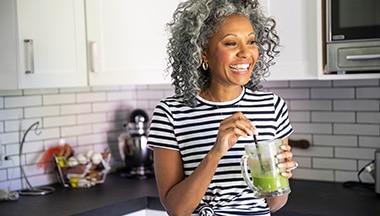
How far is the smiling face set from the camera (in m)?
1.67

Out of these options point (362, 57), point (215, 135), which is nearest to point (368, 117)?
point (362, 57)

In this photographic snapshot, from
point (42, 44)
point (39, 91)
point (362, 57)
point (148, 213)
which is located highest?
point (42, 44)

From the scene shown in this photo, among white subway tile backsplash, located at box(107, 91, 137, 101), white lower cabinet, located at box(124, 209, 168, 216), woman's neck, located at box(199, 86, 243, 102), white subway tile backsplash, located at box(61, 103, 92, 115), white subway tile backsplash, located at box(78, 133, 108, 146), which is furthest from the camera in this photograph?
white subway tile backsplash, located at box(107, 91, 137, 101)

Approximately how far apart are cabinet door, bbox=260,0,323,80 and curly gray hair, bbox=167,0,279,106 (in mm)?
632

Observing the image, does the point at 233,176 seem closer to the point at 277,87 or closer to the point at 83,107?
the point at 277,87

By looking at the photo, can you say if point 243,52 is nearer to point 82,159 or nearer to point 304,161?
point 304,161

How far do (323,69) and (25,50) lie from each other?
1.27m

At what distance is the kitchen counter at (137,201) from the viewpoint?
89.9 inches

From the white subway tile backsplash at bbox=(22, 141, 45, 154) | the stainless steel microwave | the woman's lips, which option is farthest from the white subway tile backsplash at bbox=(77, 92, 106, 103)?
the woman's lips

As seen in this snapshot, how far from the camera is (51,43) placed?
8.65 ft

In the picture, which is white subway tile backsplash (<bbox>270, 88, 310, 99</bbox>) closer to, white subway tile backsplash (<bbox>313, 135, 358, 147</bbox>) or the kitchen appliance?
white subway tile backsplash (<bbox>313, 135, 358, 147</bbox>)

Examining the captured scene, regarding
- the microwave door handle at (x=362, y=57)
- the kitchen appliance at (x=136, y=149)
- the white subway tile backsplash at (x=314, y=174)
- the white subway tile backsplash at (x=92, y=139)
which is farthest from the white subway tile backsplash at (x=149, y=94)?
the microwave door handle at (x=362, y=57)

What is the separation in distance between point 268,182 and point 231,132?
0.59ft

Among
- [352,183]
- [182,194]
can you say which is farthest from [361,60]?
[182,194]
